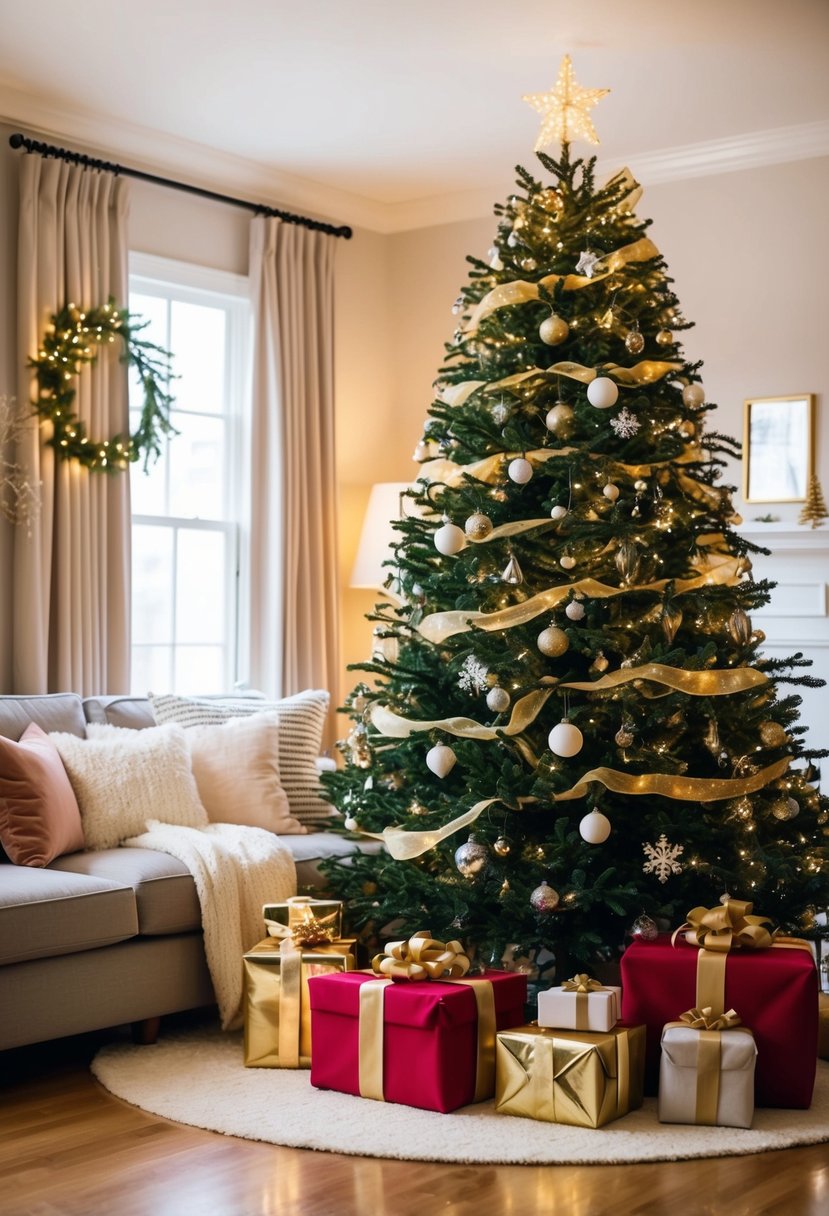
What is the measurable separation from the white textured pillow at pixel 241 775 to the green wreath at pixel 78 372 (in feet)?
3.71

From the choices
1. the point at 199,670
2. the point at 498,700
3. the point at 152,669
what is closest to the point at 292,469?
the point at 199,670

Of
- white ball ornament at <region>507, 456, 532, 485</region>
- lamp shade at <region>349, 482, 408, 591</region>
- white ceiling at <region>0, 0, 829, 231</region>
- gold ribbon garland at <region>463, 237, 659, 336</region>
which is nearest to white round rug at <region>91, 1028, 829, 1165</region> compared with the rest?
white ball ornament at <region>507, 456, 532, 485</region>

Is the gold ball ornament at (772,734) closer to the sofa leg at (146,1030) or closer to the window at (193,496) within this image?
the sofa leg at (146,1030)

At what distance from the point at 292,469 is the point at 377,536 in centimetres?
44

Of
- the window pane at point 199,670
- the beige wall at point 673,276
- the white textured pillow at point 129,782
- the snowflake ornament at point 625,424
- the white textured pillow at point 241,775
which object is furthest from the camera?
the window pane at point 199,670

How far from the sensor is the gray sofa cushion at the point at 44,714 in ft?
13.6

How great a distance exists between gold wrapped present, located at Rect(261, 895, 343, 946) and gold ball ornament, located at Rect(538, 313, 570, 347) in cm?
157

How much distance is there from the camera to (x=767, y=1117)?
10.2 ft

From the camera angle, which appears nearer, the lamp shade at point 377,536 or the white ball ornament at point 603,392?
the white ball ornament at point 603,392

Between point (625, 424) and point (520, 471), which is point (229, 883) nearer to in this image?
point (520, 471)

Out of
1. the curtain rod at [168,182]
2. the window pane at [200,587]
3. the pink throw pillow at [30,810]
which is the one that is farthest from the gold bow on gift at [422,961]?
the curtain rod at [168,182]

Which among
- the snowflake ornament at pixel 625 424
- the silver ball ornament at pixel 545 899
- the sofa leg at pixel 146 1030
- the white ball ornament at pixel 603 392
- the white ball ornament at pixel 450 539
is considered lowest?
the sofa leg at pixel 146 1030

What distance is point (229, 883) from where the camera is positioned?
379cm

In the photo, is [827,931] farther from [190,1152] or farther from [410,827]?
[190,1152]
